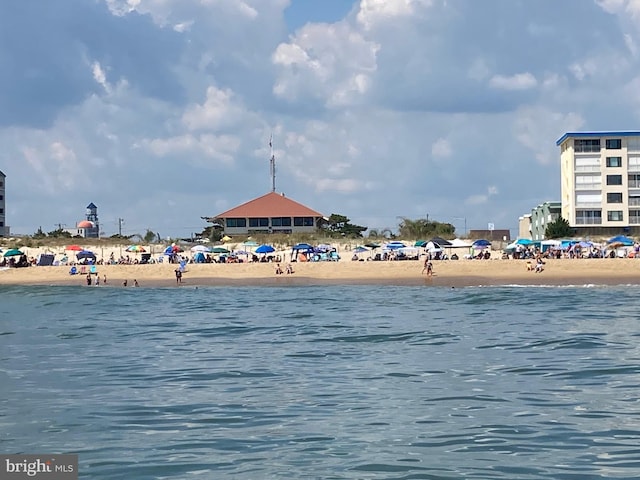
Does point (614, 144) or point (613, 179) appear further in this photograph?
point (614, 144)

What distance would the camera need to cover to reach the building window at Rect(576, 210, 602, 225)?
7594cm

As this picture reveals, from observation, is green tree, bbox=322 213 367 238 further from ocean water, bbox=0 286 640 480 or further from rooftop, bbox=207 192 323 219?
ocean water, bbox=0 286 640 480

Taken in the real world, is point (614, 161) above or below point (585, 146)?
below

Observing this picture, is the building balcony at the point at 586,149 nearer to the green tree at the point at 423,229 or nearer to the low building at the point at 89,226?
A: the green tree at the point at 423,229

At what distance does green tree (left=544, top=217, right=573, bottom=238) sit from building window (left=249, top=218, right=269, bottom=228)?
27067 mm

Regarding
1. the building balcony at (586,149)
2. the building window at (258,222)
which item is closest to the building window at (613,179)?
the building balcony at (586,149)

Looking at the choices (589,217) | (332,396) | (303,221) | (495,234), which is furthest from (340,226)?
(332,396)

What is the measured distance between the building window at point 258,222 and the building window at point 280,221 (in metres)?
0.60

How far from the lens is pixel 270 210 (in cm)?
8656

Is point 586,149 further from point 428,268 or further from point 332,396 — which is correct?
point 332,396

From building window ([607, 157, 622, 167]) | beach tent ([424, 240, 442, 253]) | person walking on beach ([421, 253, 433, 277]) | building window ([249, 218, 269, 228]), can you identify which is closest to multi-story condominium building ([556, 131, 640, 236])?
building window ([607, 157, 622, 167])

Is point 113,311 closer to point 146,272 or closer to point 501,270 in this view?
point 146,272

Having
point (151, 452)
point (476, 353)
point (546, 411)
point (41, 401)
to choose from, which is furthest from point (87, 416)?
point (476, 353)

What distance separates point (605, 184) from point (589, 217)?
10.4 feet
